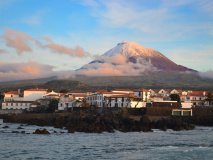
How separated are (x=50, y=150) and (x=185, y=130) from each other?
28.0m

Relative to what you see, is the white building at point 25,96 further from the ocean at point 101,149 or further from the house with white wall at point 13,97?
the ocean at point 101,149

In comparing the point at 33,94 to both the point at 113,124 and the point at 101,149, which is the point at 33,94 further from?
the point at 101,149

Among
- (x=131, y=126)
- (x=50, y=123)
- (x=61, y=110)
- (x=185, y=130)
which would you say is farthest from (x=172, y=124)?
(x=61, y=110)

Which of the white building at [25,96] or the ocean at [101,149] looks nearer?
the ocean at [101,149]

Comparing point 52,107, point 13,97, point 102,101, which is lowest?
point 52,107

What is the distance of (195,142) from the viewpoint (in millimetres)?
36406

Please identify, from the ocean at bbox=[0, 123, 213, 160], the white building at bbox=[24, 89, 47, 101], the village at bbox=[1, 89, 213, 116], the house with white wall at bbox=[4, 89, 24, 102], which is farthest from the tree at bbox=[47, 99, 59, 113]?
the ocean at bbox=[0, 123, 213, 160]

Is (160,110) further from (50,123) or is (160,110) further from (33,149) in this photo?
(33,149)

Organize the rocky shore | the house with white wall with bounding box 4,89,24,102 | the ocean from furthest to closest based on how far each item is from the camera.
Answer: the house with white wall with bounding box 4,89,24,102, the rocky shore, the ocean

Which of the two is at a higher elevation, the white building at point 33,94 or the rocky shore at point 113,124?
the white building at point 33,94

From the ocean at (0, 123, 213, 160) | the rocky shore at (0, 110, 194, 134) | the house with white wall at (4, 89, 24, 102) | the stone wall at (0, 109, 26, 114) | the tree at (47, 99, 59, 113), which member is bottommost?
the ocean at (0, 123, 213, 160)

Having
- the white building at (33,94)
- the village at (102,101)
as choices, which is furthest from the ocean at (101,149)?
the white building at (33,94)

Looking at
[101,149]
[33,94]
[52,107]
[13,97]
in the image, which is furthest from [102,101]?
[101,149]

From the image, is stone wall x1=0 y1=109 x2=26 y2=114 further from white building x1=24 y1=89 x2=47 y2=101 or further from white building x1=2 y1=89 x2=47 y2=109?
white building x1=24 y1=89 x2=47 y2=101
